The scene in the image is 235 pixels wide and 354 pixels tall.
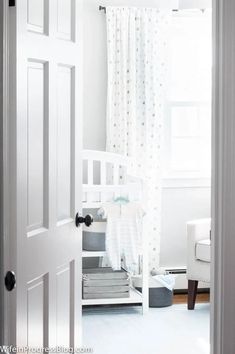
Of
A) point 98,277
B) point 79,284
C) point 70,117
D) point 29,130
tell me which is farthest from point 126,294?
point 29,130

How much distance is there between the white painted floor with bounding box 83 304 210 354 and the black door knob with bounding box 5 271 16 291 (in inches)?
79.4

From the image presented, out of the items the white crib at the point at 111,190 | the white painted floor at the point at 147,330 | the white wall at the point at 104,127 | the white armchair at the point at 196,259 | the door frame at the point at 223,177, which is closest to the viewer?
the door frame at the point at 223,177

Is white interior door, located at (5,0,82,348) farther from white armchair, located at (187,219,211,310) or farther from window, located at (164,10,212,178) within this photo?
window, located at (164,10,212,178)

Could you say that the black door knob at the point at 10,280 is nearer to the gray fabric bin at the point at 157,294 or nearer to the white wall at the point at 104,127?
the gray fabric bin at the point at 157,294

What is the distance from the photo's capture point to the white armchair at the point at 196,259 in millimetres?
4871

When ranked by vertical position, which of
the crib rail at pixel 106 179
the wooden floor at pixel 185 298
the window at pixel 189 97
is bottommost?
the wooden floor at pixel 185 298

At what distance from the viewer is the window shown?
18.0 feet

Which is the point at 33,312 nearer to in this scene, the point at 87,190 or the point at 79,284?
the point at 79,284

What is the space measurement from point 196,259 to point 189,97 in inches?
56.5

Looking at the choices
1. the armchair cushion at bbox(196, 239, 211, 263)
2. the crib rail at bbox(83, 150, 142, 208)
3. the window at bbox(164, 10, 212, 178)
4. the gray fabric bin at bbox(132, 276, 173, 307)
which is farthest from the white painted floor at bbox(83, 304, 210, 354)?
the window at bbox(164, 10, 212, 178)

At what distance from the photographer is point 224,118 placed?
2166 millimetres

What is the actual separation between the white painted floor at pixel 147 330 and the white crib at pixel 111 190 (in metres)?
0.11

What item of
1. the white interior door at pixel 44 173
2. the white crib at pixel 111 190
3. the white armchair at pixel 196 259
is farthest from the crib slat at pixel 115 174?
the white interior door at pixel 44 173

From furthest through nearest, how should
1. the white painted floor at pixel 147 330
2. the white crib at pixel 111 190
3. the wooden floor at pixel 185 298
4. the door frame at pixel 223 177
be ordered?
the wooden floor at pixel 185 298 → the white crib at pixel 111 190 → the white painted floor at pixel 147 330 → the door frame at pixel 223 177
